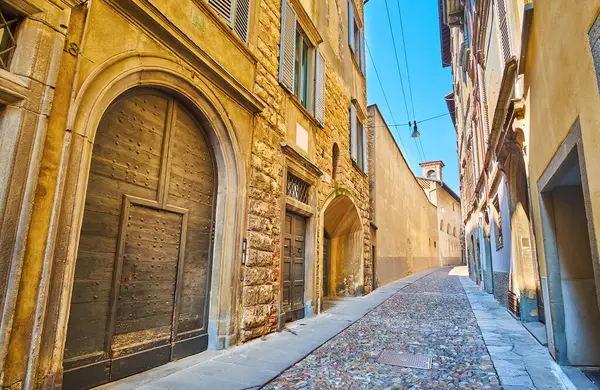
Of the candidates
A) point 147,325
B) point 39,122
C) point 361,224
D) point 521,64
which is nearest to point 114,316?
point 147,325

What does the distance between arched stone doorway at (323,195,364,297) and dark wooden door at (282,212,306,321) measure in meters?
2.93

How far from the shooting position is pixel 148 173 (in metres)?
3.25

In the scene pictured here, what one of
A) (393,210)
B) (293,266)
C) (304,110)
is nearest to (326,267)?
(293,266)

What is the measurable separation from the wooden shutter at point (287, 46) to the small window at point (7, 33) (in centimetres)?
379

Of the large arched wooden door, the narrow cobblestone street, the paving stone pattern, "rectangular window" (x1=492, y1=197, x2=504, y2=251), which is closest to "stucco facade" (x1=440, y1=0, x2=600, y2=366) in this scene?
the paving stone pattern

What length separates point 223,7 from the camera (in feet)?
13.9

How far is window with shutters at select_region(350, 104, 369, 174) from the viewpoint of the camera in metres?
9.28

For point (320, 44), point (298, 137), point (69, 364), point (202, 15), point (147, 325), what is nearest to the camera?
point (69, 364)

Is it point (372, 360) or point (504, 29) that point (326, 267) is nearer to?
point (372, 360)

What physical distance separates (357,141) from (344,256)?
3404mm

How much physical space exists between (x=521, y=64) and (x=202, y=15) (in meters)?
3.71

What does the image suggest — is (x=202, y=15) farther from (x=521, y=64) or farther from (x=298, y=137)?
(x=521, y=64)

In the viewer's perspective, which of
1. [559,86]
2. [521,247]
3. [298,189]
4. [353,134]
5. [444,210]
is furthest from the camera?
[444,210]

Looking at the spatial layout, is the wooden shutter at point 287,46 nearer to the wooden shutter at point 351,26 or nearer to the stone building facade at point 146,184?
the stone building facade at point 146,184
